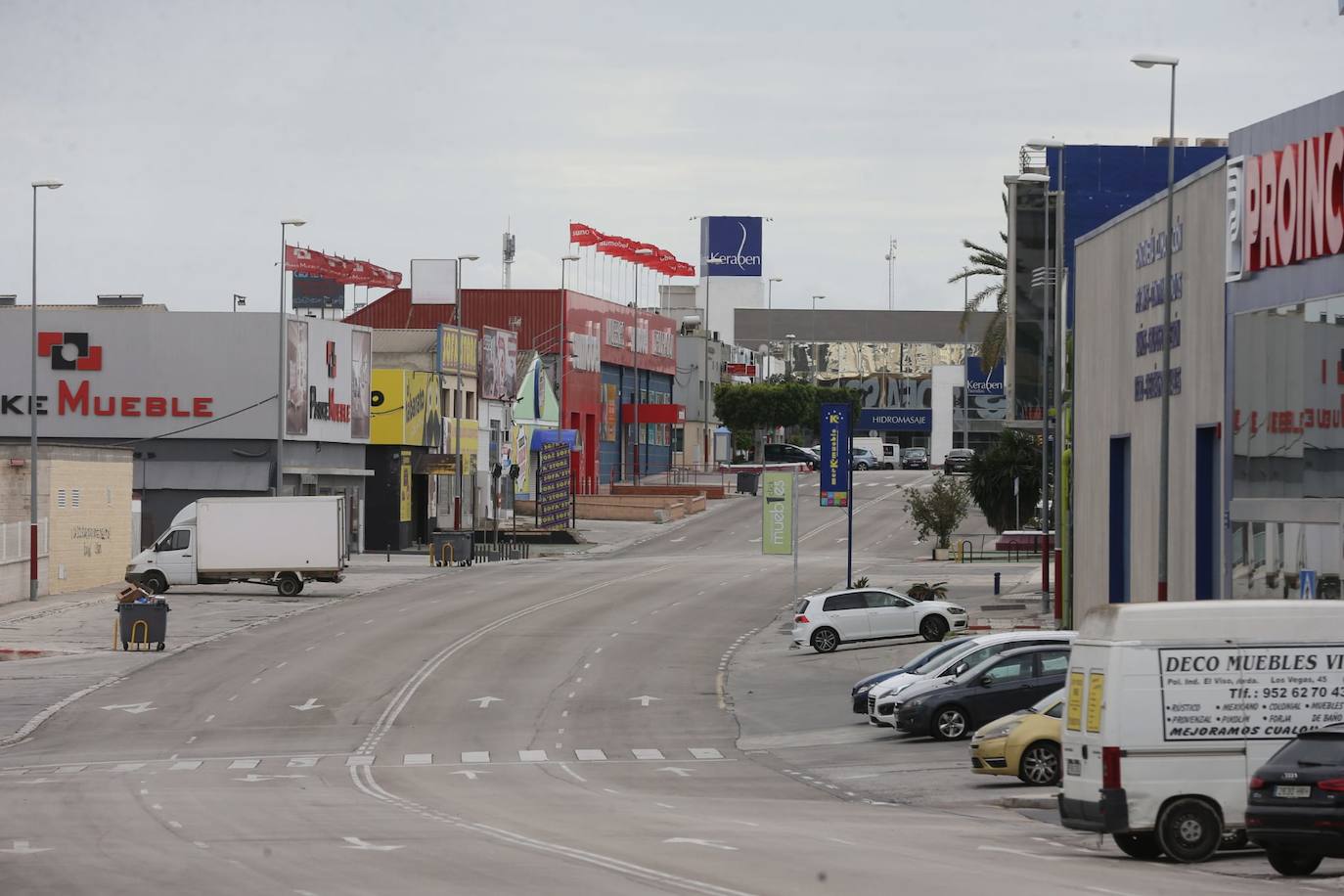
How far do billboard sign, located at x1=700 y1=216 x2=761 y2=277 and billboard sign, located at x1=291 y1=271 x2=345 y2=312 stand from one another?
3793 inches

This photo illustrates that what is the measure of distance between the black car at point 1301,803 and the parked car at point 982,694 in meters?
13.0

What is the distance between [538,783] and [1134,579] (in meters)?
19.2

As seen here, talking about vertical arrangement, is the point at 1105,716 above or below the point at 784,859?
above

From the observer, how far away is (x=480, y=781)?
1072 inches

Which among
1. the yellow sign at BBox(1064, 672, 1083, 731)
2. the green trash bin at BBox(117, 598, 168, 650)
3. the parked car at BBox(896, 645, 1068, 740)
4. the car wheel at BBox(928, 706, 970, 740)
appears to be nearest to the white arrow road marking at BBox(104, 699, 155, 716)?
the green trash bin at BBox(117, 598, 168, 650)

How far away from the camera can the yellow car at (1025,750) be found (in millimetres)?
25516

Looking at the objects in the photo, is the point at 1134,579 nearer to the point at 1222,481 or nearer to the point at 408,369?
the point at 1222,481

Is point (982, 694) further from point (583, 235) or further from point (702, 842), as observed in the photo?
point (583, 235)

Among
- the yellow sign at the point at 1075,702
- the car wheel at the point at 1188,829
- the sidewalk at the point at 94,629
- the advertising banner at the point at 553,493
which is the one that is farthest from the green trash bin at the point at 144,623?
the advertising banner at the point at 553,493

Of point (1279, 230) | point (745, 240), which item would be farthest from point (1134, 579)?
point (745, 240)

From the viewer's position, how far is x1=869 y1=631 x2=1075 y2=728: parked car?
31.7m

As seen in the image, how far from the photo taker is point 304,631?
49.4m

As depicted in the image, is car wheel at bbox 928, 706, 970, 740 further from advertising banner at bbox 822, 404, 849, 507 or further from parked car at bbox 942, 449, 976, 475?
parked car at bbox 942, 449, 976, 475

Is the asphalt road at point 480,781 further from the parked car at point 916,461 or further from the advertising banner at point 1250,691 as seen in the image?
the parked car at point 916,461
